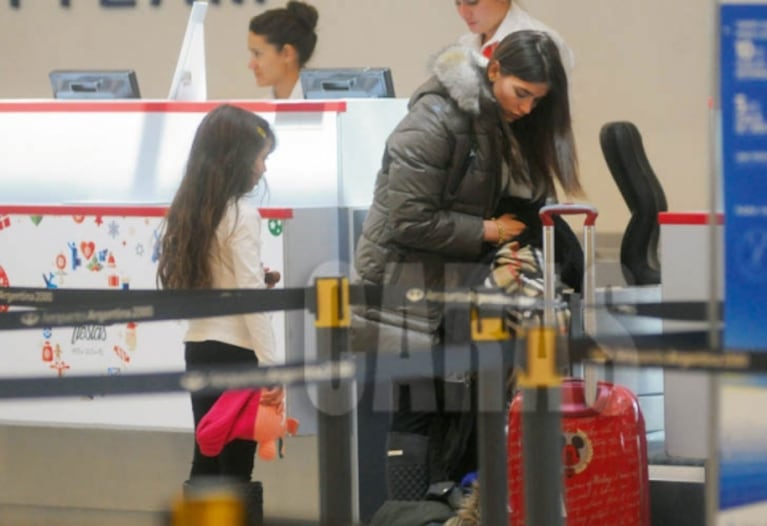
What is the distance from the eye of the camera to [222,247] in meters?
4.70

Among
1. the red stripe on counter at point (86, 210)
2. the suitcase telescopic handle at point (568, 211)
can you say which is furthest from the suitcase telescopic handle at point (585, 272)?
the red stripe on counter at point (86, 210)

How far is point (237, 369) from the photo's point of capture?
3527 mm

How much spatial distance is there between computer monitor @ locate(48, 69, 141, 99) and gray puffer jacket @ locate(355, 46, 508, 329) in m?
2.24

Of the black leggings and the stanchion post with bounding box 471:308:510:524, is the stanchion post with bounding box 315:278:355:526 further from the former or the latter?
the black leggings

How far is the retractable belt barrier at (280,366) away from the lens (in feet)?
11.0

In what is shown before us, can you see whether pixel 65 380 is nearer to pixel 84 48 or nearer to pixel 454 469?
pixel 454 469

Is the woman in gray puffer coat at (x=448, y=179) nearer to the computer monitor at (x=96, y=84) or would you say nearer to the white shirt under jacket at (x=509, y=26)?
the white shirt under jacket at (x=509, y=26)

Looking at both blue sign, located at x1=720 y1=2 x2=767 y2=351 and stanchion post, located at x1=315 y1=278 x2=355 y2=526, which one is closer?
blue sign, located at x1=720 y1=2 x2=767 y2=351

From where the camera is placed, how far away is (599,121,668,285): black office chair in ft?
20.7

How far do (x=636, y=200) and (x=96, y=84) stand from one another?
2.21 m

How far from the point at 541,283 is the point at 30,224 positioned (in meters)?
1.93

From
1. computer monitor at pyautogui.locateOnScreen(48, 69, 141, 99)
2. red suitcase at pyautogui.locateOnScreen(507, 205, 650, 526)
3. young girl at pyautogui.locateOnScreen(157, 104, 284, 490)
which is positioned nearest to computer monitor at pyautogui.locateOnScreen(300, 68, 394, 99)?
computer monitor at pyautogui.locateOnScreen(48, 69, 141, 99)

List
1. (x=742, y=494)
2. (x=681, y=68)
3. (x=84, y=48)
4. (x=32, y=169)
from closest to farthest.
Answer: (x=742, y=494) < (x=32, y=169) < (x=681, y=68) < (x=84, y=48)

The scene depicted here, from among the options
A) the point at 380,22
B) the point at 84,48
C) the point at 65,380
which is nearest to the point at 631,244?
the point at 65,380
